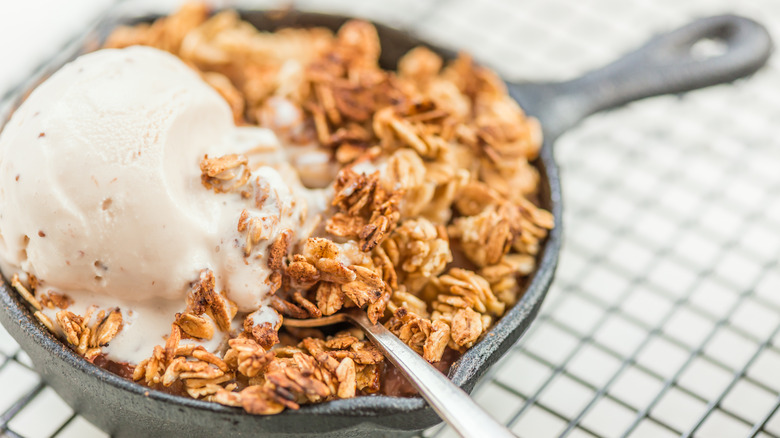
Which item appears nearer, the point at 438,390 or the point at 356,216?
the point at 438,390

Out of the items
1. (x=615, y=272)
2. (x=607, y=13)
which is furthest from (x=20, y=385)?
(x=607, y=13)

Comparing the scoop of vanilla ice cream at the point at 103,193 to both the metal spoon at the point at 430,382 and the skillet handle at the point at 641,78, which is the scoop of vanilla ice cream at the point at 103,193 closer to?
the metal spoon at the point at 430,382

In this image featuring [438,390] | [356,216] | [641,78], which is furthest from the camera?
[641,78]

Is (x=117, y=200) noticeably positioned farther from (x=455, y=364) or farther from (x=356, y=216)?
(x=455, y=364)

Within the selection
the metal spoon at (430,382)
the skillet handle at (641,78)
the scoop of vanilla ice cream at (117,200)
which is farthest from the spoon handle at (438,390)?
the skillet handle at (641,78)

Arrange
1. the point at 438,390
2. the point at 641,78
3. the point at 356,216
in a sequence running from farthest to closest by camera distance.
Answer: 1. the point at 641,78
2. the point at 356,216
3. the point at 438,390

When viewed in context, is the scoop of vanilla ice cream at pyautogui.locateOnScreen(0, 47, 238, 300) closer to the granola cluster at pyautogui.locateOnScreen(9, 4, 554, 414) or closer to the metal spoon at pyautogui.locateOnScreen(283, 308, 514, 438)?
the granola cluster at pyautogui.locateOnScreen(9, 4, 554, 414)

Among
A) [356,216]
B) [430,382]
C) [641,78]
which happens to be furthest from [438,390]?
[641,78]
